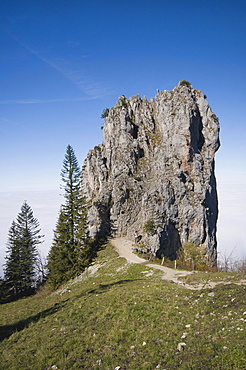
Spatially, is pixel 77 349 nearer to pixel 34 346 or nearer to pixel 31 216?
pixel 34 346

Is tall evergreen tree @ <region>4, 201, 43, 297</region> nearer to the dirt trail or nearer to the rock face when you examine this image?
the rock face

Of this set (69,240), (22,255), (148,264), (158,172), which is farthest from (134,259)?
(158,172)

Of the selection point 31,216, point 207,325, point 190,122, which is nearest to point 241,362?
point 207,325

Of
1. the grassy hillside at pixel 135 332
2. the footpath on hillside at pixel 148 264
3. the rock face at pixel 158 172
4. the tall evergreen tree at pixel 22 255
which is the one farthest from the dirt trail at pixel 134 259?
the tall evergreen tree at pixel 22 255

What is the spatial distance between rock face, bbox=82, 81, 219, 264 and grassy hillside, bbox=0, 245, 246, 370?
3236cm

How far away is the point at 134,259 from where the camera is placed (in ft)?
131

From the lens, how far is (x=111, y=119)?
241ft

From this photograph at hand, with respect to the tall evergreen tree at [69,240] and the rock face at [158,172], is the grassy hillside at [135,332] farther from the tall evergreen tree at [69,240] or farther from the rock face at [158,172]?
the rock face at [158,172]

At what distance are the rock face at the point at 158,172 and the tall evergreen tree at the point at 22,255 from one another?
44.4 feet

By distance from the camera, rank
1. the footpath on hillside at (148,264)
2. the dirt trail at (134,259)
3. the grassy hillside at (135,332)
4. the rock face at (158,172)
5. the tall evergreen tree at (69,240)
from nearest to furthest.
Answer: the grassy hillside at (135,332)
the footpath on hillside at (148,264)
the dirt trail at (134,259)
the tall evergreen tree at (69,240)
the rock face at (158,172)

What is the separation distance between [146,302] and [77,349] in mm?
7488

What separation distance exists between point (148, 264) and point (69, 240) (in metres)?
18.2

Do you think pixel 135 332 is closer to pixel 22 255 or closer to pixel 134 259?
pixel 134 259

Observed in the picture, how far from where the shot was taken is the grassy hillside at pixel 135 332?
35.2ft
